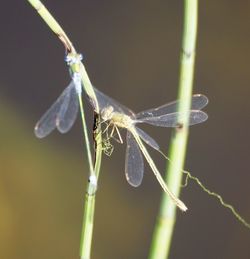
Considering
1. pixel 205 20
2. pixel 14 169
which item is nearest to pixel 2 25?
pixel 14 169

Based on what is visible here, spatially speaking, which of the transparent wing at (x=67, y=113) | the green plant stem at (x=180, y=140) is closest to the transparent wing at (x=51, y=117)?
the transparent wing at (x=67, y=113)

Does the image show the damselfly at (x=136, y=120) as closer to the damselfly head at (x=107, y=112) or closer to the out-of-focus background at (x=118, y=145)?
the damselfly head at (x=107, y=112)

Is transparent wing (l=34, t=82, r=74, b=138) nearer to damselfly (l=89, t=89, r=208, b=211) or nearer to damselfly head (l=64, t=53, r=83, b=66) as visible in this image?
damselfly (l=89, t=89, r=208, b=211)

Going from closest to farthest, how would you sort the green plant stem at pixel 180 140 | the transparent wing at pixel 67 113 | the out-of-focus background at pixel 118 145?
1. the green plant stem at pixel 180 140
2. the transparent wing at pixel 67 113
3. the out-of-focus background at pixel 118 145

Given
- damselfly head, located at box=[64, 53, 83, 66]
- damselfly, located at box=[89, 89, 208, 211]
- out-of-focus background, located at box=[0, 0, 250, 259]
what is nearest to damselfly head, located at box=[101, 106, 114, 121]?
damselfly, located at box=[89, 89, 208, 211]

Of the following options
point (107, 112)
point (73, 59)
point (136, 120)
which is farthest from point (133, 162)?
point (73, 59)

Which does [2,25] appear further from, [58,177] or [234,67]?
[234,67]
